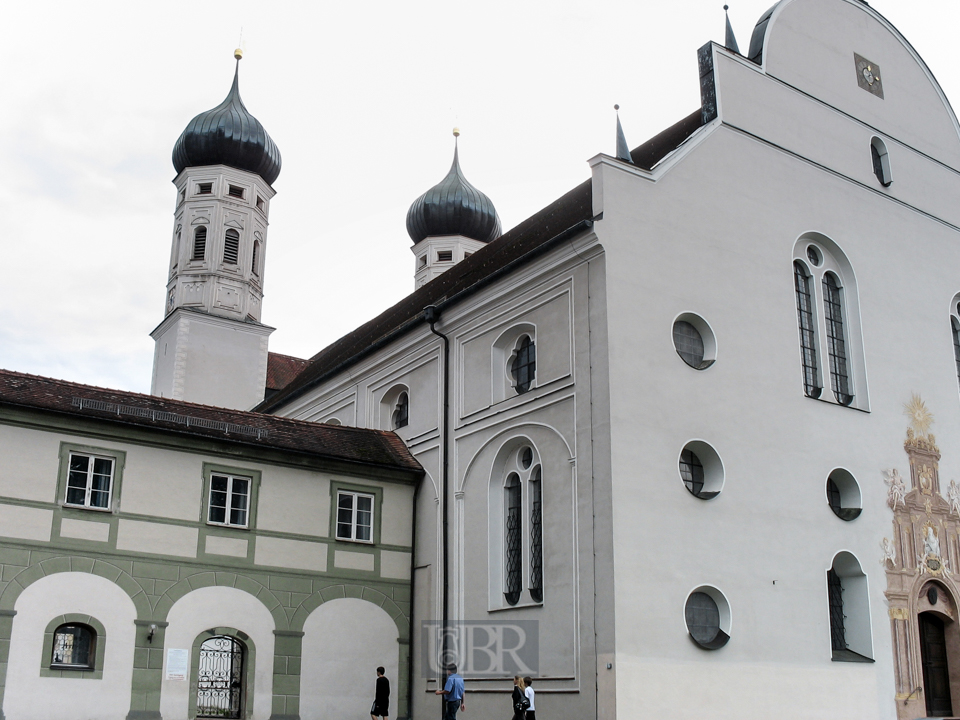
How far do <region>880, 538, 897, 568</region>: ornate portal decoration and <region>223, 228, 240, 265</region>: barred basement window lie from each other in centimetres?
2479

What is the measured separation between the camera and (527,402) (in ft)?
62.1

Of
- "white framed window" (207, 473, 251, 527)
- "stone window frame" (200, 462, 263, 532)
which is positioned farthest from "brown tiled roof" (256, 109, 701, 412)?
"white framed window" (207, 473, 251, 527)

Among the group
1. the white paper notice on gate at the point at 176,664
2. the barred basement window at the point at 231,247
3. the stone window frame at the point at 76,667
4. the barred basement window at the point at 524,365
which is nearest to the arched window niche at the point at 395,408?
the barred basement window at the point at 524,365

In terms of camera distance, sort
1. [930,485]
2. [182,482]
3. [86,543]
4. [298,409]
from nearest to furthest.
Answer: [86,543], [182,482], [930,485], [298,409]

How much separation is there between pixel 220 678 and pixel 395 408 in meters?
7.54

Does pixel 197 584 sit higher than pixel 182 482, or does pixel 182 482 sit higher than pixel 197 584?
pixel 182 482

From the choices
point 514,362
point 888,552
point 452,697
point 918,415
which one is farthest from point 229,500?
point 918,415

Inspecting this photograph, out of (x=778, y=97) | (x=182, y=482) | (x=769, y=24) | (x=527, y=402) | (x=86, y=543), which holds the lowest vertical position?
(x=86, y=543)

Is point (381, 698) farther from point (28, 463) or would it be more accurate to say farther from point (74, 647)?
point (28, 463)

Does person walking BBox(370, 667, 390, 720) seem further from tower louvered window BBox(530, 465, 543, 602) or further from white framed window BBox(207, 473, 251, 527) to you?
white framed window BBox(207, 473, 251, 527)

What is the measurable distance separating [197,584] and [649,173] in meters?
10.7

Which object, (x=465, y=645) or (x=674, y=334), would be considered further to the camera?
(x=465, y=645)

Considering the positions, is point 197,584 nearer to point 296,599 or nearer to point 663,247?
point 296,599


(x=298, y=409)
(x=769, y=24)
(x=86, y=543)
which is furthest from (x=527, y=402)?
(x=298, y=409)
